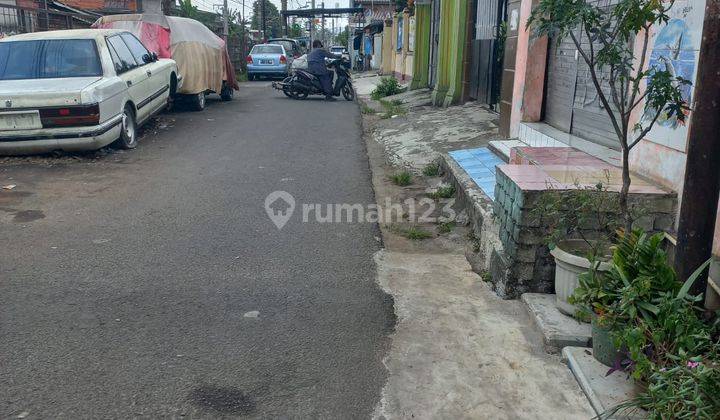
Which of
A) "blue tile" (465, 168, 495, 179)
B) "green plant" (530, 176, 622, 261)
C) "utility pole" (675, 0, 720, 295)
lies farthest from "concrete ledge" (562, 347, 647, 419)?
"blue tile" (465, 168, 495, 179)

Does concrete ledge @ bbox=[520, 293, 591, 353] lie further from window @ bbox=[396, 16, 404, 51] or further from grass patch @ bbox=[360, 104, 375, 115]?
window @ bbox=[396, 16, 404, 51]

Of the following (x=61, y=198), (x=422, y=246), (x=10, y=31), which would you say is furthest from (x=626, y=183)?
(x=10, y=31)

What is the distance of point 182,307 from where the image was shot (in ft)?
13.4

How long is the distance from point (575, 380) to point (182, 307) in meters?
2.44

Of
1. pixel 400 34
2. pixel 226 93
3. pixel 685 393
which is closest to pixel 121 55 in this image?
pixel 226 93

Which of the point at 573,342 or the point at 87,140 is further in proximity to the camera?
the point at 87,140

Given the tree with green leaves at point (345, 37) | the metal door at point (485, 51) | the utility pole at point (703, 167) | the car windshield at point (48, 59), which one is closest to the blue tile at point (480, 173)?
the utility pole at point (703, 167)

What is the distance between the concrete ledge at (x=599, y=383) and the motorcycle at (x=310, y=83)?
14.5 meters

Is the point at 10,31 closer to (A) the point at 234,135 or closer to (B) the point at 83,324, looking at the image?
(A) the point at 234,135

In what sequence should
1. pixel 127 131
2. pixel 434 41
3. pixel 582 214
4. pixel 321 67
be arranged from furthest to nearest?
pixel 434 41, pixel 321 67, pixel 127 131, pixel 582 214

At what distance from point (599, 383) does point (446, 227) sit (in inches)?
118

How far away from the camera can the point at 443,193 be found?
714 cm

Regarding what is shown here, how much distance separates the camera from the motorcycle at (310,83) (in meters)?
17.1

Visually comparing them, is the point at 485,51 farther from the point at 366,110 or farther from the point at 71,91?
the point at 71,91
